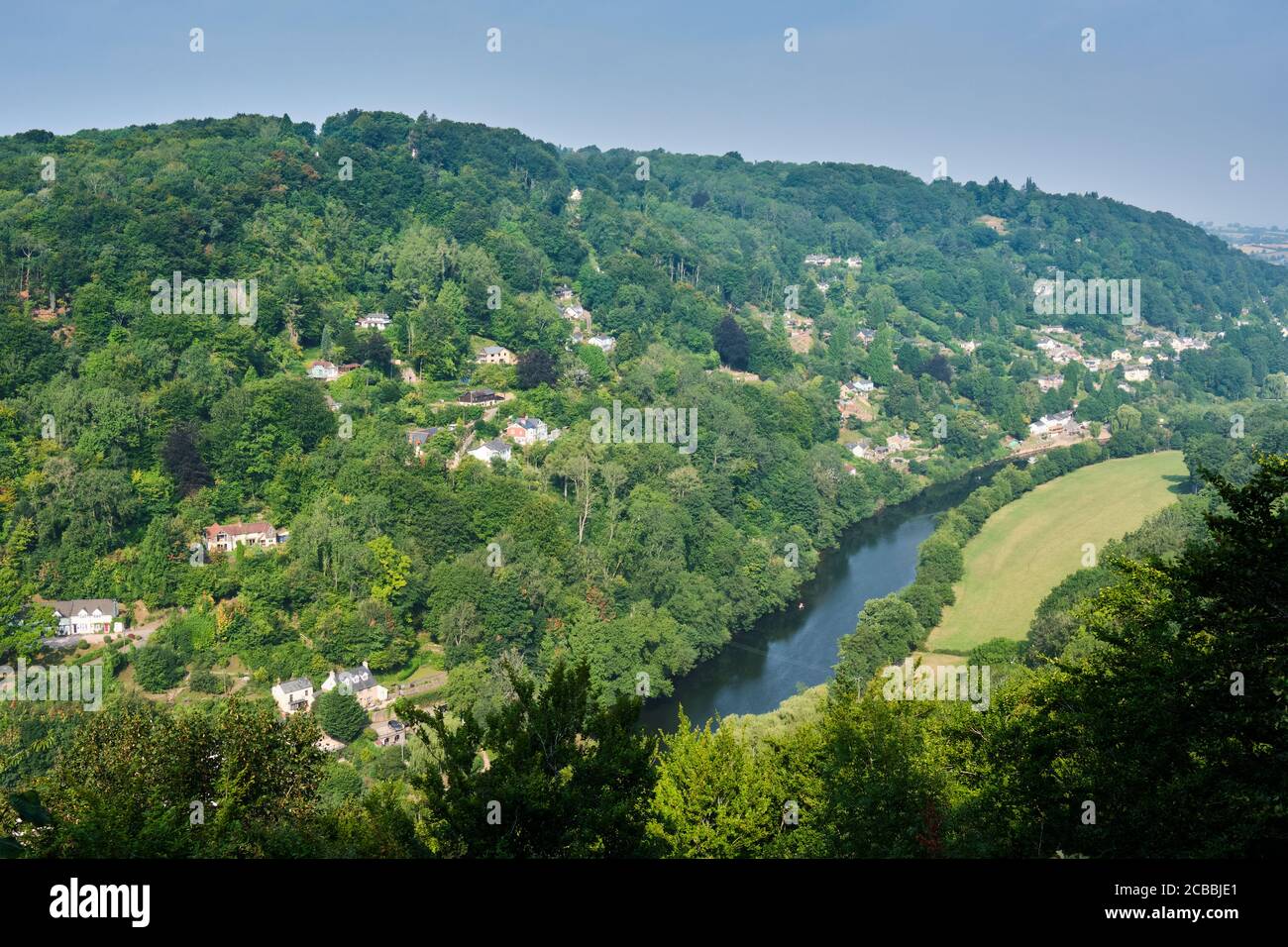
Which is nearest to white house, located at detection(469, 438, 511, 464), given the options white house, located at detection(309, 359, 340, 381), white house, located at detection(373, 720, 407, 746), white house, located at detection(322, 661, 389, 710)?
white house, located at detection(309, 359, 340, 381)

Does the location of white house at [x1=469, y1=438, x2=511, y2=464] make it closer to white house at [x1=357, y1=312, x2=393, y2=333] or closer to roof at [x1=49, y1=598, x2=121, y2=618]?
white house at [x1=357, y1=312, x2=393, y2=333]

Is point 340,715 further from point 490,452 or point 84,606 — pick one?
point 490,452

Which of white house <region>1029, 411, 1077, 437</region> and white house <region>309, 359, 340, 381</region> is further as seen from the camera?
white house <region>1029, 411, 1077, 437</region>

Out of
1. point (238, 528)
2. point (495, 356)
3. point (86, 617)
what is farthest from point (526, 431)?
point (86, 617)

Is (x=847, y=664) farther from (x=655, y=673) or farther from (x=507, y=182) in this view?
(x=507, y=182)
